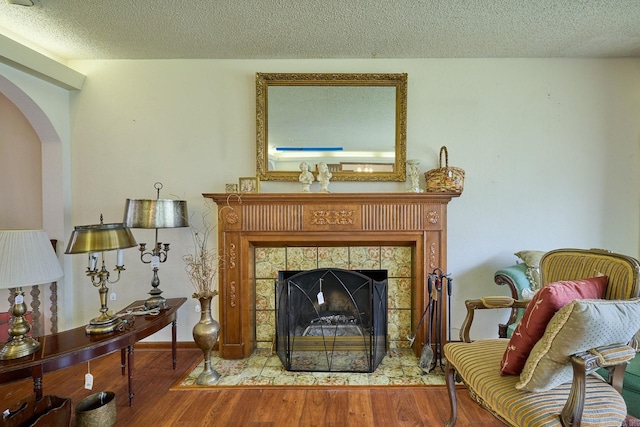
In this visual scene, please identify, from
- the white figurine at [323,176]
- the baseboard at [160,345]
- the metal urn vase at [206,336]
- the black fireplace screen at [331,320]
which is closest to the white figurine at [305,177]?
the white figurine at [323,176]

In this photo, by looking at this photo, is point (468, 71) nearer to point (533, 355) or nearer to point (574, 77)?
point (574, 77)

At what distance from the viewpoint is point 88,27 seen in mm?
2133

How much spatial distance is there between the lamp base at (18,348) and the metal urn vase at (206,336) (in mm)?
842

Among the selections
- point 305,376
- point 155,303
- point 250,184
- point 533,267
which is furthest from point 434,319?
point 155,303

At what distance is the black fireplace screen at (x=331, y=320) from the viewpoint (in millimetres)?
2297

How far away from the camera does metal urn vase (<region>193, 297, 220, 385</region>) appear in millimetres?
2055

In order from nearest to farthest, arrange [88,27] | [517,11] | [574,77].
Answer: [517,11], [88,27], [574,77]

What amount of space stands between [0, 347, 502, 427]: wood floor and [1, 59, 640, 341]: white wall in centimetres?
64

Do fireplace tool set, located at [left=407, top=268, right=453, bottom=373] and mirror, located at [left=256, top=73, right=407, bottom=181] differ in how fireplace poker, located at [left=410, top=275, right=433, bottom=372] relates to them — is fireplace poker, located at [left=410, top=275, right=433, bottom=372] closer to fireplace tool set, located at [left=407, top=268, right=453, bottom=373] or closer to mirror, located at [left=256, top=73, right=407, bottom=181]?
fireplace tool set, located at [left=407, top=268, right=453, bottom=373]

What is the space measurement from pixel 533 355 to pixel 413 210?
133 centimetres

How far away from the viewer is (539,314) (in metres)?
1.23

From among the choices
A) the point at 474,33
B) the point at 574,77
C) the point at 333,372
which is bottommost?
the point at 333,372

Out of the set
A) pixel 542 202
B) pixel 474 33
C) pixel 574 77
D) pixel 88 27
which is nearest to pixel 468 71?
pixel 474 33

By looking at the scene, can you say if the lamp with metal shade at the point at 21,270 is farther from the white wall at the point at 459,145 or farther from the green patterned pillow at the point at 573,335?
the green patterned pillow at the point at 573,335
